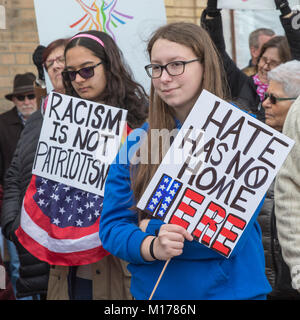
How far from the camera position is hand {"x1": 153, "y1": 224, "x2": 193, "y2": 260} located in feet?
5.95

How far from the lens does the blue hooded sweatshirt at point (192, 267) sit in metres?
1.91

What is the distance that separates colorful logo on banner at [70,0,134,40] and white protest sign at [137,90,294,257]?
175cm

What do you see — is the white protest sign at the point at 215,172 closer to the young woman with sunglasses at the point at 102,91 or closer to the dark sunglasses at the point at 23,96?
the young woman with sunglasses at the point at 102,91

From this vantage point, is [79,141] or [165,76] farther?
[79,141]

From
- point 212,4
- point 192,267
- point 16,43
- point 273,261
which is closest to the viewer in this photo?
point 192,267

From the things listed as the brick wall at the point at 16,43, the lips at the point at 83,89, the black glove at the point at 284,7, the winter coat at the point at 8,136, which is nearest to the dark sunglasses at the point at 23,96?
the winter coat at the point at 8,136

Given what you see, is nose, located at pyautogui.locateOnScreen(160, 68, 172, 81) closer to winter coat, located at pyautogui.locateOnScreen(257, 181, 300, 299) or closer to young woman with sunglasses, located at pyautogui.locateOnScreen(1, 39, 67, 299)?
winter coat, located at pyautogui.locateOnScreen(257, 181, 300, 299)

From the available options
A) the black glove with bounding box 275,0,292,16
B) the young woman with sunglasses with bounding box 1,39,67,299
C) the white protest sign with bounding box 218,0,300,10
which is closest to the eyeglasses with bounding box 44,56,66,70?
the young woman with sunglasses with bounding box 1,39,67,299

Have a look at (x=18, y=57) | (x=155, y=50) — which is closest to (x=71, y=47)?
(x=155, y=50)

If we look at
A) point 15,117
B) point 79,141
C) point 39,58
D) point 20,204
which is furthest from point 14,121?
point 79,141

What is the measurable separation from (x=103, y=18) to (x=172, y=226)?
2016 mm

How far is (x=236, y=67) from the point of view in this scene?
3.81 metres

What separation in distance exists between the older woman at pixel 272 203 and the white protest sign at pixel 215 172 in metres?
0.98

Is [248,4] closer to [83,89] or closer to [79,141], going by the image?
[83,89]
